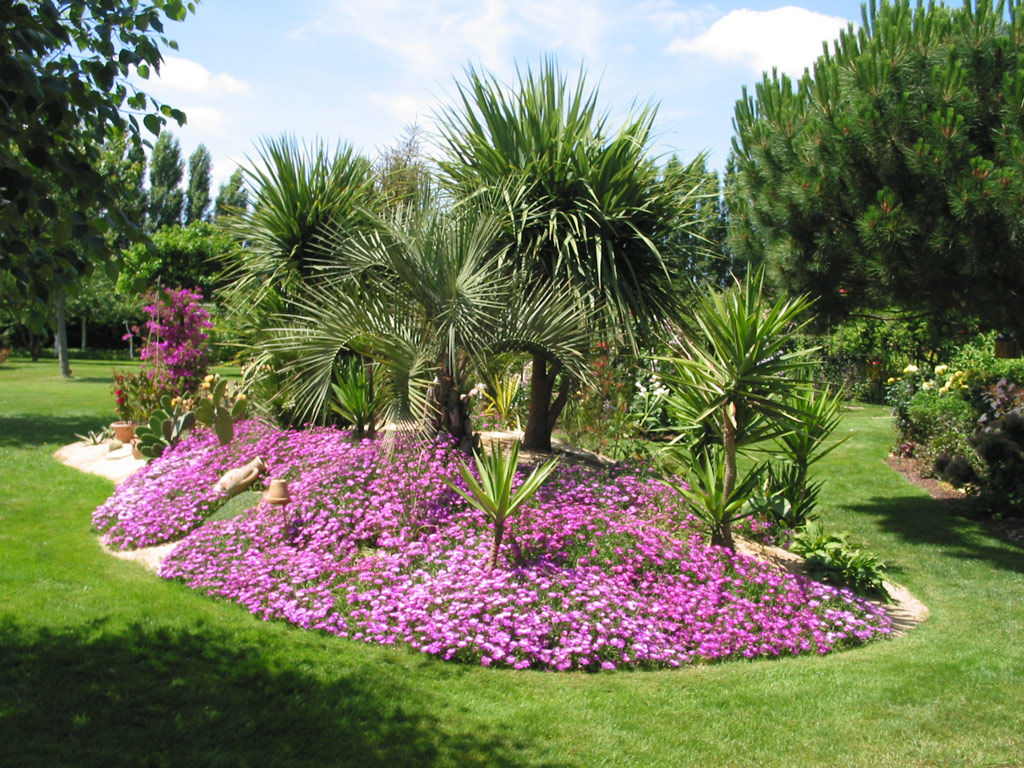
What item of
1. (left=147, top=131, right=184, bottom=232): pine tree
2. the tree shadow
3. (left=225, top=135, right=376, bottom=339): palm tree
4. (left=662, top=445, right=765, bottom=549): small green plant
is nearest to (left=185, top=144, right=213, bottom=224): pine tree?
(left=147, top=131, right=184, bottom=232): pine tree

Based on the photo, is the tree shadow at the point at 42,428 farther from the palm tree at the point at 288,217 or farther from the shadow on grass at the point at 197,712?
the shadow on grass at the point at 197,712

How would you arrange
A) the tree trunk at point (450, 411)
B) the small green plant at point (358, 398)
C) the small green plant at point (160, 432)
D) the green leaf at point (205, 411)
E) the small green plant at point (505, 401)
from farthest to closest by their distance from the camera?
1. the small green plant at point (505, 401)
2. the small green plant at point (160, 432)
3. the green leaf at point (205, 411)
4. the small green plant at point (358, 398)
5. the tree trunk at point (450, 411)

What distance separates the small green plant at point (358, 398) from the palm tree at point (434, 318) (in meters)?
0.44

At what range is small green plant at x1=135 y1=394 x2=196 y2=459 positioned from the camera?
10.4 m

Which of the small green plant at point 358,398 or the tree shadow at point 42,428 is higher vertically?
the small green plant at point 358,398

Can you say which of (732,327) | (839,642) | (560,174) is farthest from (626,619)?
(560,174)

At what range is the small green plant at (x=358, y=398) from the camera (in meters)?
8.80

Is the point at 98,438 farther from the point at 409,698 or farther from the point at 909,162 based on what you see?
the point at 909,162

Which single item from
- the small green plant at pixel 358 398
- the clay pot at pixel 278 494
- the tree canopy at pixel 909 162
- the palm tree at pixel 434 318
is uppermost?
the tree canopy at pixel 909 162

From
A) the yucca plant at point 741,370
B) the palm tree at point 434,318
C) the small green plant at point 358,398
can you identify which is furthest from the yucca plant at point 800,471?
the small green plant at point 358,398

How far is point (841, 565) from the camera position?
720 cm

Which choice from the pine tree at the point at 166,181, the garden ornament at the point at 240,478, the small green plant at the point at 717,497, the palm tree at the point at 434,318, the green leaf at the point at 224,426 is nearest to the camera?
the small green plant at the point at 717,497

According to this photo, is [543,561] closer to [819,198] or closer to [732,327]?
[732,327]

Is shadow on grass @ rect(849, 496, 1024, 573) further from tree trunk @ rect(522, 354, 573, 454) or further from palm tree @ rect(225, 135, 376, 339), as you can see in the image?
palm tree @ rect(225, 135, 376, 339)
